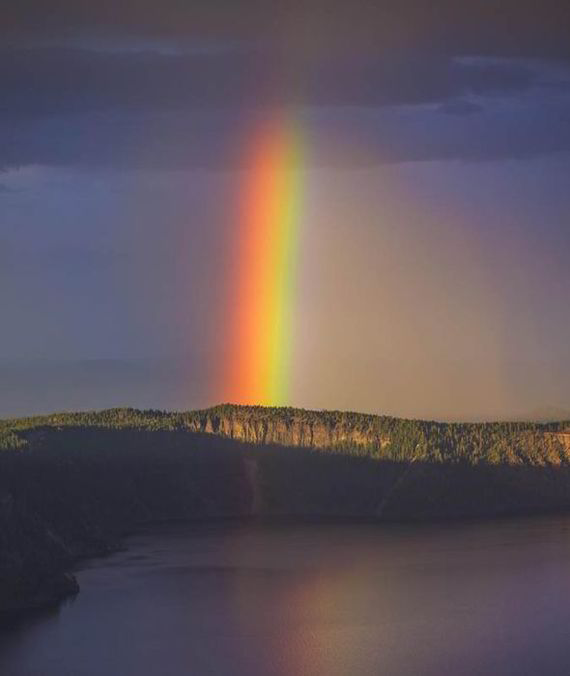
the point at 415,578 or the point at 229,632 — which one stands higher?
the point at 415,578

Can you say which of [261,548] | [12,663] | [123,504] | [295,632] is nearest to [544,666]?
[295,632]

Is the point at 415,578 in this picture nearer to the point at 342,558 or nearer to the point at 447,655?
the point at 342,558

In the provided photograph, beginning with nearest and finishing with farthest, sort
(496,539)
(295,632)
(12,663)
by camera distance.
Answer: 1. (12,663)
2. (295,632)
3. (496,539)

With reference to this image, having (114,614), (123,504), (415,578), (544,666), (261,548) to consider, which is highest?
(123,504)

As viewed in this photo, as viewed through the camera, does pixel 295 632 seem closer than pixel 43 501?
Yes

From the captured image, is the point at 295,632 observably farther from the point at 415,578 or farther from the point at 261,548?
the point at 261,548

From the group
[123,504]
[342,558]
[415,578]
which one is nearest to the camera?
[415,578]
